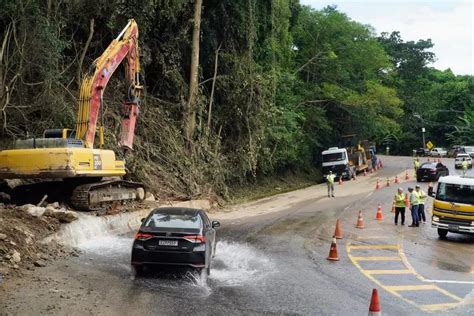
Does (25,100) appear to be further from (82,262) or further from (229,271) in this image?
(229,271)

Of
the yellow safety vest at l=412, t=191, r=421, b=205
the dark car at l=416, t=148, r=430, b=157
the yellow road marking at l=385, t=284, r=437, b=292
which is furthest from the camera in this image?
the dark car at l=416, t=148, r=430, b=157

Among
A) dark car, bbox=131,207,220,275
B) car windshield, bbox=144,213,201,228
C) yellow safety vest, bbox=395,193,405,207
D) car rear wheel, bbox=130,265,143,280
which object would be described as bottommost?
car rear wheel, bbox=130,265,143,280

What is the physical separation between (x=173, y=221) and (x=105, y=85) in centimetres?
763

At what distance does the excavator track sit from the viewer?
59.5 ft

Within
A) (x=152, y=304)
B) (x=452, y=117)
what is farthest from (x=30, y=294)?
(x=452, y=117)

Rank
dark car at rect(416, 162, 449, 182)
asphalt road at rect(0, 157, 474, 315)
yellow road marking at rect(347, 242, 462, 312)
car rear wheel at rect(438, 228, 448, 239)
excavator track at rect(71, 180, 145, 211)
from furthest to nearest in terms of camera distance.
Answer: dark car at rect(416, 162, 449, 182) < car rear wheel at rect(438, 228, 448, 239) < excavator track at rect(71, 180, 145, 211) < yellow road marking at rect(347, 242, 462, 312) < asphalt road at rect(0, 157, 474, 315)

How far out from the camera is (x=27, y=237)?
13766 mm

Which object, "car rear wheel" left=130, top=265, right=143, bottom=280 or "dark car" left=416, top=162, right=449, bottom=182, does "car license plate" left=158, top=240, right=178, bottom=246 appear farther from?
"dark car" left=416, top=162, right=449, bottom=182

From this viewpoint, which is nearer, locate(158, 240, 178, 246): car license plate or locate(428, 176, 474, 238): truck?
locate(158, 240, 178, 246): car license plate

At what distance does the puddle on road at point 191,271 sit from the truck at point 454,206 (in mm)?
8205

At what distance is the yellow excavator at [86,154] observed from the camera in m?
16.5

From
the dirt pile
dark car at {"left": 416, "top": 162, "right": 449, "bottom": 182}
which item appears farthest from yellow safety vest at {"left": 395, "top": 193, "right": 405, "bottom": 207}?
dark car at {"left": 416, "top": 162, "right": 449, "bottom": 182}

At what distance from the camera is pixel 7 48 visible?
21.0m

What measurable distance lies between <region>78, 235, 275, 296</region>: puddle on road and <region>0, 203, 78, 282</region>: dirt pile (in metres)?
0.94
